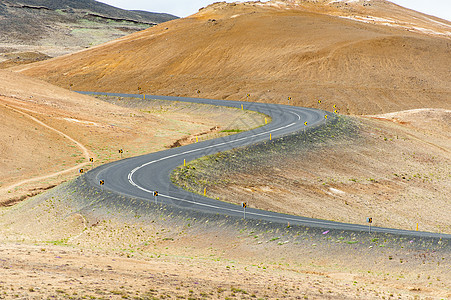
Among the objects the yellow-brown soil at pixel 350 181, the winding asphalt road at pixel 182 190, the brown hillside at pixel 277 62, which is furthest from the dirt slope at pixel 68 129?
the brown hillside at pixel 277 62

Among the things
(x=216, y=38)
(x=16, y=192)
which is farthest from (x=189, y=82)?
(x=16, y=192)

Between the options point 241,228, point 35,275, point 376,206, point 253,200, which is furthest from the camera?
point 376,206

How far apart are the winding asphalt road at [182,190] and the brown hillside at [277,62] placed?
2253 centimetres

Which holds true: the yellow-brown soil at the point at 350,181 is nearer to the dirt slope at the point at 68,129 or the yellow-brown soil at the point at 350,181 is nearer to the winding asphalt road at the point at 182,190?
the winding asphalt road at the point at 182,190

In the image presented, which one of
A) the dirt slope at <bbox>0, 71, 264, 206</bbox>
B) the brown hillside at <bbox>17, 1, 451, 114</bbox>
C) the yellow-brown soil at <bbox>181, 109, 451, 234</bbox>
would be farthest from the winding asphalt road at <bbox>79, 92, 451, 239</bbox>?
the brown hillside at <bbox>17, 1, 451, 114</bbox>

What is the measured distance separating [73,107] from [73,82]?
38005 millimetres

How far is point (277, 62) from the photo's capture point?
9275cm

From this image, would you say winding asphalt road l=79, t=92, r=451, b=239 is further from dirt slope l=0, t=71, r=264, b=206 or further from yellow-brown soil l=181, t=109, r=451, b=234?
dirt slope l=0, t=71, r=264, b=206

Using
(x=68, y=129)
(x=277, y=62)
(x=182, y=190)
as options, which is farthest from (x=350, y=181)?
(x=277, y=62)

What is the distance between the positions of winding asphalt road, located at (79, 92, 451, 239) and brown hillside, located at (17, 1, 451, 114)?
22533mm

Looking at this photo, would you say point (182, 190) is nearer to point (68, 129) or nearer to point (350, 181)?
point (350, 181)

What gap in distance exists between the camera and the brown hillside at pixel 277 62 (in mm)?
80875

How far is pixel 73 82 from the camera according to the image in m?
99.9

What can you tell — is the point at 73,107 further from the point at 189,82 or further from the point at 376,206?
the point at 376,206
